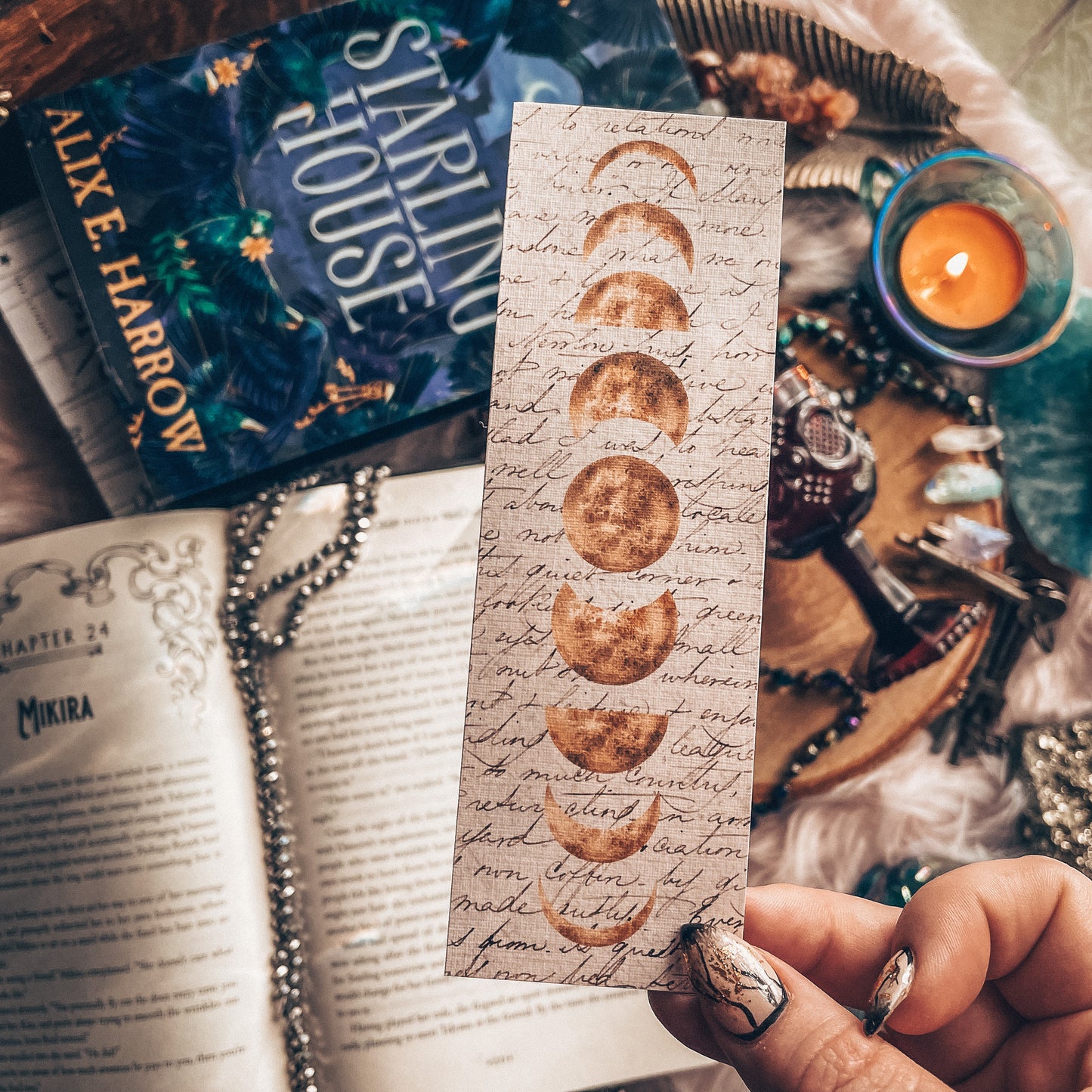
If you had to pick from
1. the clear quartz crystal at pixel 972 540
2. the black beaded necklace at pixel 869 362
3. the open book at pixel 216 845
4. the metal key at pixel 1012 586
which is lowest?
the open book at pixel 216 845

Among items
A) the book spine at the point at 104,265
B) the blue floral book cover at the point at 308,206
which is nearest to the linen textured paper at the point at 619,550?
the blue floral book cover at the point at 308,206

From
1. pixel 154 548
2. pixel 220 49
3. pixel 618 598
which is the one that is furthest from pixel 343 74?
pixel 618 598

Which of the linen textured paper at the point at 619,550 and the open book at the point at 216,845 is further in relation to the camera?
the open book at the point at 216,845

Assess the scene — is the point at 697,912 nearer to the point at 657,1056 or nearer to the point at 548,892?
the point at 548,892

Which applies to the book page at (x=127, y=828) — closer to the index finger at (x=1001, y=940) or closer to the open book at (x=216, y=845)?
the open book at (x=216, y=845)

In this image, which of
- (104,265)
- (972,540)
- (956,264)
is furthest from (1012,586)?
(104,265)

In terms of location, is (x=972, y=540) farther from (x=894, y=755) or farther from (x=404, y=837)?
(x=404, y=837)

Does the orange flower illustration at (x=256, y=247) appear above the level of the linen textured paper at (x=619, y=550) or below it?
above
